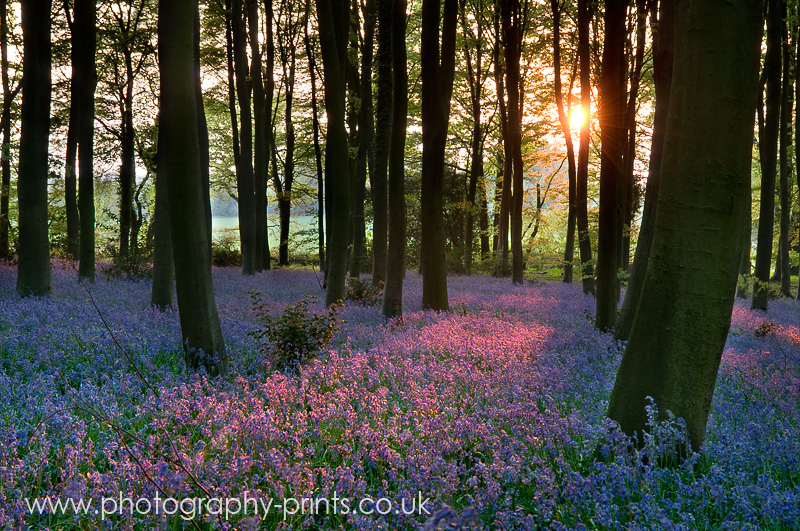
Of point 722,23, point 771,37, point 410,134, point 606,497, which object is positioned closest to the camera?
point 606,497

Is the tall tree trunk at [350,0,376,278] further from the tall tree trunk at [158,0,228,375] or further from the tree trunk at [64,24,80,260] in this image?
the tall tree trunk at [158,0,228,375]

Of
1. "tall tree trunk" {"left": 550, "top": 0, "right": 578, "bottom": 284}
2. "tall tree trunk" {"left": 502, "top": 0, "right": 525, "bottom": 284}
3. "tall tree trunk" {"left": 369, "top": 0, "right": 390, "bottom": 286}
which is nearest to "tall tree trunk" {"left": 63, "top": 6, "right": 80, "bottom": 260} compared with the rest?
"tall tree trunk" {"left": 369, "top": 0, "right": 390, "bottom": 286}

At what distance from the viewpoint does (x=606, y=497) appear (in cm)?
268

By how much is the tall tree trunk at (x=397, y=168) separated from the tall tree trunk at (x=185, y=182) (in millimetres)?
4769

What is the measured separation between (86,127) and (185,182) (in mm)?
10271

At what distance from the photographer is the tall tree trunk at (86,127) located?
12203mm

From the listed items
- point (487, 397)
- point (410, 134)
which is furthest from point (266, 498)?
point (410, 134)

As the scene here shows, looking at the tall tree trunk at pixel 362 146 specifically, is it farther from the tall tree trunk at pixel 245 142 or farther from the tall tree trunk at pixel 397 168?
the tall tree trunk at pixel 397 168

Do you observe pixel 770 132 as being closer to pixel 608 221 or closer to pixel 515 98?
pixel 608 221

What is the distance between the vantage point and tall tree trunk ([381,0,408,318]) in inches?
386

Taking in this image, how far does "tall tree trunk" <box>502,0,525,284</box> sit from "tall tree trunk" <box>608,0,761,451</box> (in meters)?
14.9

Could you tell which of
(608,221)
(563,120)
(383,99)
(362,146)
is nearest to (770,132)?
(563,120)

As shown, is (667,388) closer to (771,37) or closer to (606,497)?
(606,497)

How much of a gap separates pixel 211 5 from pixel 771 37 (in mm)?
17692
